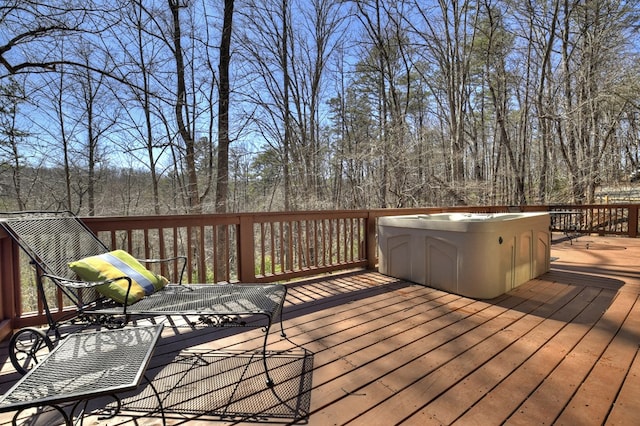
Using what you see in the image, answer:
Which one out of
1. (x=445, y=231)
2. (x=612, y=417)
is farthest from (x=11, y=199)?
(x=612, y=417)

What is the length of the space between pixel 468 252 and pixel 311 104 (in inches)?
315

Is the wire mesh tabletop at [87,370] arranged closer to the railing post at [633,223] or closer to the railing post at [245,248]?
the railing post at [245,248]

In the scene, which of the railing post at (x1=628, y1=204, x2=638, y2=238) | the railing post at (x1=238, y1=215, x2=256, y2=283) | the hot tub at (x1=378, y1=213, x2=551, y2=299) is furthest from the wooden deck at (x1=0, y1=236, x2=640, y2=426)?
the railing post at (x1=628, y1=204, x2=638, y2=238)

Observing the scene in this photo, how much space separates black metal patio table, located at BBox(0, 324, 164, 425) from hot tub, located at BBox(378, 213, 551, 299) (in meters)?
2.67

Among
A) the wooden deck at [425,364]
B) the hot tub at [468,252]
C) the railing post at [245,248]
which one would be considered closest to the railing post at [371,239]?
the hot tub at [468,252]

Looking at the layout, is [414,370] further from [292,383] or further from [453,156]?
[453,156]

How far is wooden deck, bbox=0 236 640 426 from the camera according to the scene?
1.41m

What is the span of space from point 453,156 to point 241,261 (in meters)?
7.75

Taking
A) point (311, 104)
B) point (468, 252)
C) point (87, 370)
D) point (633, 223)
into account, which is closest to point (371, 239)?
point (468, 252)

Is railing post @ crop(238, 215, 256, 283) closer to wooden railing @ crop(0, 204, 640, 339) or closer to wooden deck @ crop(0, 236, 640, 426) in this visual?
wooden railing @ crop(0, 204, 640, 339)

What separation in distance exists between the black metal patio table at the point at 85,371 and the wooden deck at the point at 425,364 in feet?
0.99

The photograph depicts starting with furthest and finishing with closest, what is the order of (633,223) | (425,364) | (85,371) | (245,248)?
(633,223), (245,248), (425,364), (85,371)

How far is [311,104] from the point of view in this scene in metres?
9.90

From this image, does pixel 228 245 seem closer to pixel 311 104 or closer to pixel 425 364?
pixel 425 364
